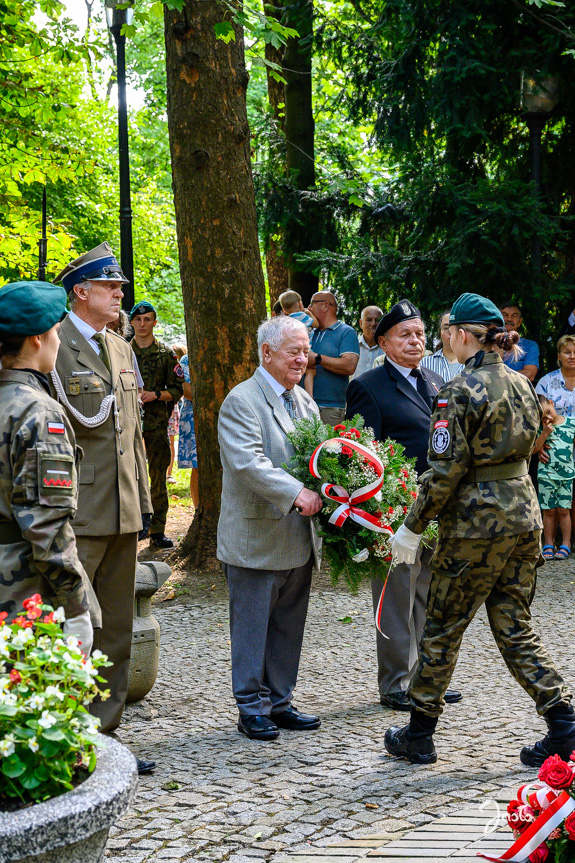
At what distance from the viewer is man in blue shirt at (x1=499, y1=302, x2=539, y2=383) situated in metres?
9.82

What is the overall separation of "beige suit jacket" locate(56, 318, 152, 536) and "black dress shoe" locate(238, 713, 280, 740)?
4.08 feet

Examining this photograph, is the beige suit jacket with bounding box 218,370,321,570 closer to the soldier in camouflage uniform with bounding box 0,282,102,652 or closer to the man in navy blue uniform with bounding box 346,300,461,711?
the man in navy blue uniform with bounding box 346,300,461,711

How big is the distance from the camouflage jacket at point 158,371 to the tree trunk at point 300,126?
2.62m

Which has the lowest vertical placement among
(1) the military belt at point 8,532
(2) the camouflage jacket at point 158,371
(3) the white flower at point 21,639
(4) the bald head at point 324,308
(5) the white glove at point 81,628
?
(5) the white glove at point 81,628

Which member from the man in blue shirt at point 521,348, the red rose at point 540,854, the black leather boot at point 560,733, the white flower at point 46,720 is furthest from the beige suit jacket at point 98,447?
the man in blue shirt at point 521,348

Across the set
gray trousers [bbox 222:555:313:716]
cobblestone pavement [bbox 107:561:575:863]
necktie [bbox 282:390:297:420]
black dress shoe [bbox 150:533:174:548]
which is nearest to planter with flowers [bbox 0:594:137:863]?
cobblestone pavement [bbox 107:561:575:863]

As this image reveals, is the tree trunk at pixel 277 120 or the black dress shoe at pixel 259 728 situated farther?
the tree trunk at pixel 277 120

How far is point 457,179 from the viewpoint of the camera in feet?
36.3

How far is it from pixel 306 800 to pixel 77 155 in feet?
36.2

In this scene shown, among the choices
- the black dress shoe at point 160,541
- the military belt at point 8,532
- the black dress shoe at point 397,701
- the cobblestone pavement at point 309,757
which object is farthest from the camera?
the black dress shoe at point 160,541

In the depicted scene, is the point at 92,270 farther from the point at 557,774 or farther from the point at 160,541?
the point at 160,541

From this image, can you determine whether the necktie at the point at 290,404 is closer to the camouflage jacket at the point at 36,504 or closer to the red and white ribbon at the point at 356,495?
the red and white ribbon at the point at 356,495

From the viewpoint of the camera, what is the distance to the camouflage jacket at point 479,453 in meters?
4.53

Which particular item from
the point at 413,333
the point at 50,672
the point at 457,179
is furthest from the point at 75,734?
the point at 457,179
